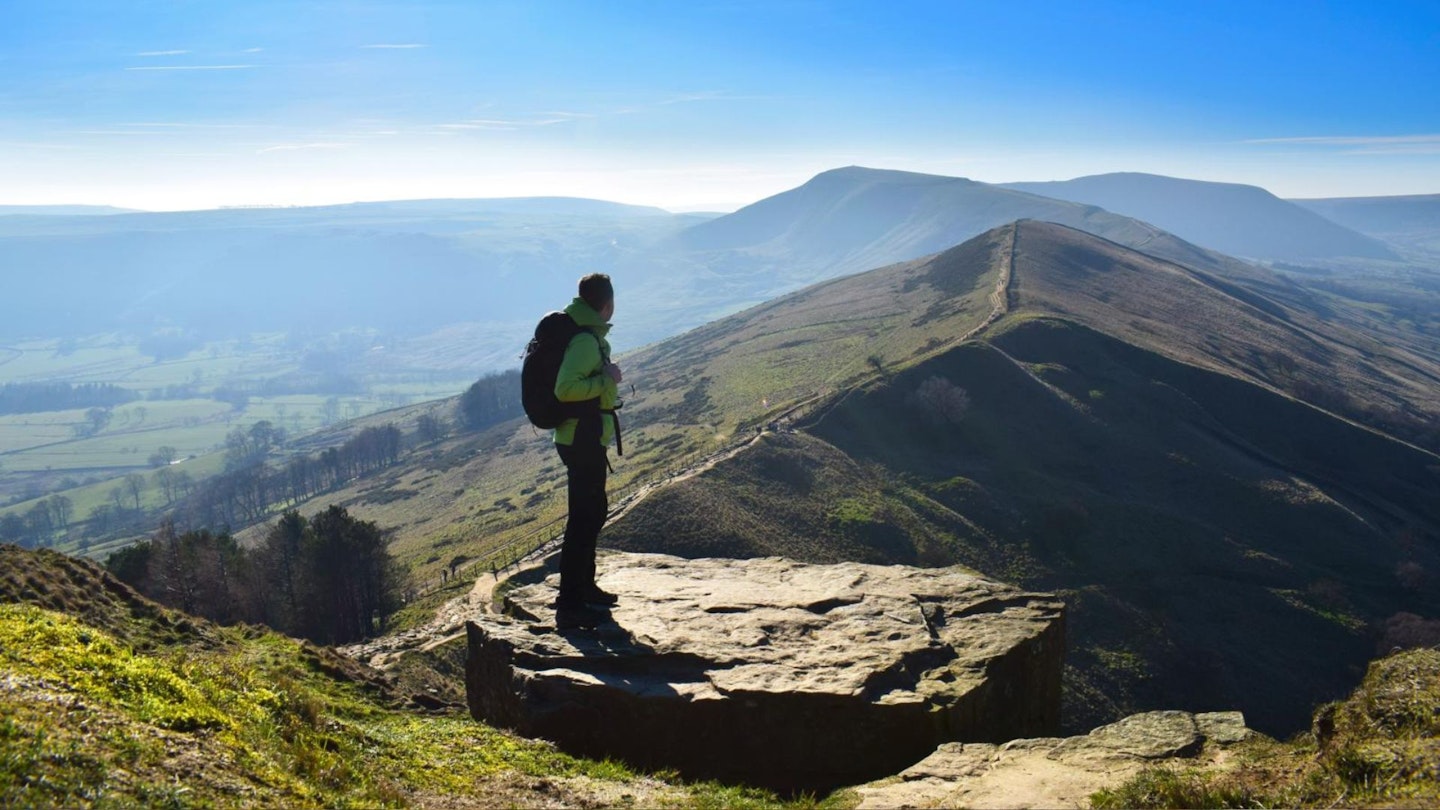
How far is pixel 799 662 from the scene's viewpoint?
1255cm

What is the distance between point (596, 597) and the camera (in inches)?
547

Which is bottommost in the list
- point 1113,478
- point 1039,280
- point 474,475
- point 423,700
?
point 474,475

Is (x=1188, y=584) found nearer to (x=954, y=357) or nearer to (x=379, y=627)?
(x=954, y=357)

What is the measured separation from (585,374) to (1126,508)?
65553 mm

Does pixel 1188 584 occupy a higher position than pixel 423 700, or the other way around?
pixel 423 700

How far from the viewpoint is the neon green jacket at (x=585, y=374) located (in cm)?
1156

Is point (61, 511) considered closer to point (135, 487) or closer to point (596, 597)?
point (135, 487)

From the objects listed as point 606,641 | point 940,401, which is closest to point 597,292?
point 606,641

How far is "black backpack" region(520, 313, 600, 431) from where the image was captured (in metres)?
11.9

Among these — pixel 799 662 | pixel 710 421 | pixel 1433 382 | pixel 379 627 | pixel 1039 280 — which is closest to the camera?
pixel 799 662

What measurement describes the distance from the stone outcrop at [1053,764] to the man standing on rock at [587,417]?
5.60 metres

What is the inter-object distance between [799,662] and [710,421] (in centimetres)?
8301

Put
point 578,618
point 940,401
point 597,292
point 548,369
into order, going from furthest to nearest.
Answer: point 940,401
point 578,618
point 597,292
point 548,369

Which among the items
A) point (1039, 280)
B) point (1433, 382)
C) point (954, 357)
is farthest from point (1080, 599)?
point (1433, 382)
